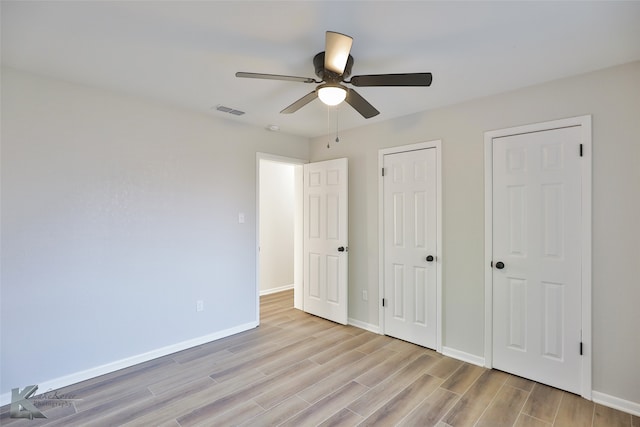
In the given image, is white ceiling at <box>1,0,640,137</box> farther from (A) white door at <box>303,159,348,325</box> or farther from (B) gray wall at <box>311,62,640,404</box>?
(A) white door at <box>303,159,348,325</box>

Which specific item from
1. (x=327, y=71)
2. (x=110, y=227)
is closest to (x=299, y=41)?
(x=327, y=71)

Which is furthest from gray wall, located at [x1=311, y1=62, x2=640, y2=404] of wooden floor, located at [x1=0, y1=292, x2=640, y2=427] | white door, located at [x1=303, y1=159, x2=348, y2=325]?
wooden floor, located at [x1=0, y1=292, x2=640, y2=427]

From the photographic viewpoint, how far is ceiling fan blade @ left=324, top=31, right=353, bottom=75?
64.1 inches

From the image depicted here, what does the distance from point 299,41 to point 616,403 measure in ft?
11.2

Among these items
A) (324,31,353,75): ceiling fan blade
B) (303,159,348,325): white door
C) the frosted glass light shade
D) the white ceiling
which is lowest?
(303,159,348,325): white door

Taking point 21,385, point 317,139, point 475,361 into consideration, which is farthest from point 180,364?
point 317,139

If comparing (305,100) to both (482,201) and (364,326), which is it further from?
(364,326)

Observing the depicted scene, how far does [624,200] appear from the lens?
2.27m

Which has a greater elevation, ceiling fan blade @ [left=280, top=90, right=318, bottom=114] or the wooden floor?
ceiling fan blade @ [left=280, top=90, right=318, bottom=114]

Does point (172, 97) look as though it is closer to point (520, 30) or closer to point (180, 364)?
point (180, 364)

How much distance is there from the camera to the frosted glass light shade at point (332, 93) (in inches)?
80.3

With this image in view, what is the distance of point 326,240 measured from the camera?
4.16 m

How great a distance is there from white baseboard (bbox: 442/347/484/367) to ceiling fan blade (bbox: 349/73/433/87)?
8.34ft

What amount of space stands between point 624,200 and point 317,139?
129 inches
